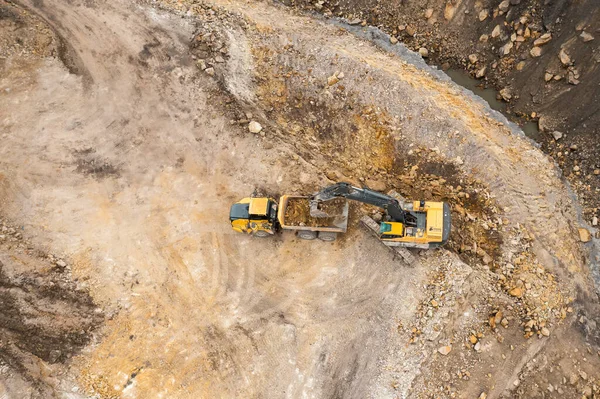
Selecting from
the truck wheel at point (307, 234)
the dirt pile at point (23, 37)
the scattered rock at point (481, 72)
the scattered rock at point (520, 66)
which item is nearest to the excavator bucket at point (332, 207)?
the truck wheel at point (307, 234)

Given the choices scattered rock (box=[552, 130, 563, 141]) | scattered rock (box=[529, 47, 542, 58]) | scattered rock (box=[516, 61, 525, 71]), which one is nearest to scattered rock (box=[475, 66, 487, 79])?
scattered rock (box=[516, 61, 525, 71])

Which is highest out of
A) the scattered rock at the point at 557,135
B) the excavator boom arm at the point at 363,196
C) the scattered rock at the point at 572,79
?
the scattered rock at the point at 572,79

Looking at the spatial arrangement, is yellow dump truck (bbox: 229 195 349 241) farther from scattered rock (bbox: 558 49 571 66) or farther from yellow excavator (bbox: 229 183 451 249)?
scattered rock (bbox: 558 49 571 66)

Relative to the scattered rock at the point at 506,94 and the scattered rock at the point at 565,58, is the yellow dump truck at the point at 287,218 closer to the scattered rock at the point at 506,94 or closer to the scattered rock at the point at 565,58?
the scattered rock at the point at 506,94

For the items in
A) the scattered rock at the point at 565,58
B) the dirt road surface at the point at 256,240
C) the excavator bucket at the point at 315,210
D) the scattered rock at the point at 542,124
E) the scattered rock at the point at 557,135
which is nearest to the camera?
the dirt road surface at the point at 256,240

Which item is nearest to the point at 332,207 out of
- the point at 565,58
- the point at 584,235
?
→ the point at 584,235

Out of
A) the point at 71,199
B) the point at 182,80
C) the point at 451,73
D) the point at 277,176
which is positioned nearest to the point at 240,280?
the point at 277,176

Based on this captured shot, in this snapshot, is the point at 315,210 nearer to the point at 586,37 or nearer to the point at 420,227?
the point at 420,227
